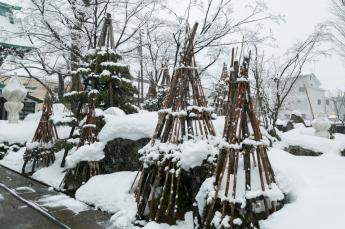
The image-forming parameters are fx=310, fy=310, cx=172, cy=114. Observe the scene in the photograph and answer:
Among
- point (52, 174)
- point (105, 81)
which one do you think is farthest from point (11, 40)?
point (52, 174)

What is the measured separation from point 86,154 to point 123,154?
0.82 m

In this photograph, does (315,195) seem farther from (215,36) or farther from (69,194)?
(215,36)

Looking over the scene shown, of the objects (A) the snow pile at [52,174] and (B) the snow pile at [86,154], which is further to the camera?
(A) the snow pile at [52,174]

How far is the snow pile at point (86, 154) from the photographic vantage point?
6.59m

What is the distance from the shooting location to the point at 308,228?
365cm

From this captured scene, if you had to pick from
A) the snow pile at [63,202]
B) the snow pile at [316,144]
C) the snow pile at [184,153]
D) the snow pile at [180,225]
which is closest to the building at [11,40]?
the snow pile at [63,202]

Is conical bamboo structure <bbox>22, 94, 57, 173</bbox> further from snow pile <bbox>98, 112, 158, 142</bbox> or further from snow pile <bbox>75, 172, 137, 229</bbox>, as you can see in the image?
snow pile <bbox>75, 172, 137, 229</bbox>

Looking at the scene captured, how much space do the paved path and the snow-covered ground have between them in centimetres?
22

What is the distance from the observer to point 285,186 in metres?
4.77

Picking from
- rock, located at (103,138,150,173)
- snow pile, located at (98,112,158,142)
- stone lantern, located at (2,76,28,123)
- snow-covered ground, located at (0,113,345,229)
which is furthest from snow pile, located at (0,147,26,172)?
snow pile, located at (98,112,158,142)

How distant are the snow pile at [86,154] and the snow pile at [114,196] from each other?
0.43m

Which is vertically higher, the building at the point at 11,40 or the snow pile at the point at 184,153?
the building at the point at 11,40

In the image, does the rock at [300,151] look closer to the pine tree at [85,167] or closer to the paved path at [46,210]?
the pine tree at [85,167]

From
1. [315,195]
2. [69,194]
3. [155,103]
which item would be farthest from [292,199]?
[155,103]
